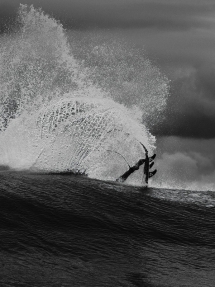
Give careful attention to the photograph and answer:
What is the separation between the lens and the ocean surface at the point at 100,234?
15.9 meters

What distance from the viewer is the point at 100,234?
20.4 m

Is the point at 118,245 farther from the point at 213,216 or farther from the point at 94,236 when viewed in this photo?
the point at 213,216

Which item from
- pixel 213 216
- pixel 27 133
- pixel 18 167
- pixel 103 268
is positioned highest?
pixel 27 133

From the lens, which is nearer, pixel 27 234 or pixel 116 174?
pixel 27 234

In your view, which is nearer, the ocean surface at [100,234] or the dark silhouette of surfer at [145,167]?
the ocean surface at [100,234]

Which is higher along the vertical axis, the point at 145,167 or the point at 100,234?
the point at 145,167

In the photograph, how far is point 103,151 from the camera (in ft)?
111

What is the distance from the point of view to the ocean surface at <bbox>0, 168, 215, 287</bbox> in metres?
15.9

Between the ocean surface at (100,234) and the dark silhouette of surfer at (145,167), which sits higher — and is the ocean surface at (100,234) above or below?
below

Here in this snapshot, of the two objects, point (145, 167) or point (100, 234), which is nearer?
point (100, 234)

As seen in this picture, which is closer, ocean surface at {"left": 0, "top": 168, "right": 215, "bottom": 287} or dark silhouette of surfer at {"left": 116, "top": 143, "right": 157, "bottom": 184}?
ocean surface at {"left": 0, "top": 168, "right": 215, "bottom": 287}

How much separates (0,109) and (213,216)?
67.0 feet

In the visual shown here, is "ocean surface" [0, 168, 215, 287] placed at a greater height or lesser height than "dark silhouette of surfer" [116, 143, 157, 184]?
lesser

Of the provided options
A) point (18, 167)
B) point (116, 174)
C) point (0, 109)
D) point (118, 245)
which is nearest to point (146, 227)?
point (118, 245)
